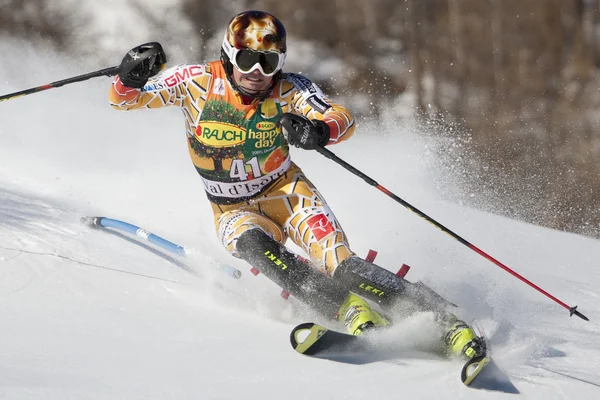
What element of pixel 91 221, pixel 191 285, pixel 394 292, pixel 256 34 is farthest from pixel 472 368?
pixel 91 221

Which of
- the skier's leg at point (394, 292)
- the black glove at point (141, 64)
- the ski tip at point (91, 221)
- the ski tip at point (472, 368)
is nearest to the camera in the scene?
the ski tip at point (472, 368)

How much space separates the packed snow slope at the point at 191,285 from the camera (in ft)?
9.77

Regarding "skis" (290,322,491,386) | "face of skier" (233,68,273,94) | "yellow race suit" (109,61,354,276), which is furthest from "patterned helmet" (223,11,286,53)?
"skis" (290,322,491,386)

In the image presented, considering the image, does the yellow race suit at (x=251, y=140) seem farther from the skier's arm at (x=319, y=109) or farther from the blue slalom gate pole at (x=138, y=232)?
the blue slalom gate pole at (x=138, y=232)

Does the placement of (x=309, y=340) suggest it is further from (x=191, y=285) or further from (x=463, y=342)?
(x=191, y=285)

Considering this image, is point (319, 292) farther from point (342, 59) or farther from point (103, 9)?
point (103, 9)

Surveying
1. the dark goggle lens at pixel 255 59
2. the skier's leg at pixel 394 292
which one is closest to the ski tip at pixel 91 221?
the dark goggle lens at pixel 255 59

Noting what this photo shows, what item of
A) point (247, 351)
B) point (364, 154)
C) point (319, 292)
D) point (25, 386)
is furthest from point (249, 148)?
point (364, 154)

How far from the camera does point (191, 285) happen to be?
14.3 feet

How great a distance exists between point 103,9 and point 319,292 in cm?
843

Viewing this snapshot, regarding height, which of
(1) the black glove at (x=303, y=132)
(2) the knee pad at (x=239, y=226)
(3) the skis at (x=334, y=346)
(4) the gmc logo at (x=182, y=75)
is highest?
(4) the gmc logo at (x=182, y=75)

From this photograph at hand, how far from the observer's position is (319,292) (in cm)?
376

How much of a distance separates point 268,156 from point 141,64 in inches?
32.1

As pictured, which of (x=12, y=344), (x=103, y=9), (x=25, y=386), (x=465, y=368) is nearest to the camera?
(x=25, y=386)
